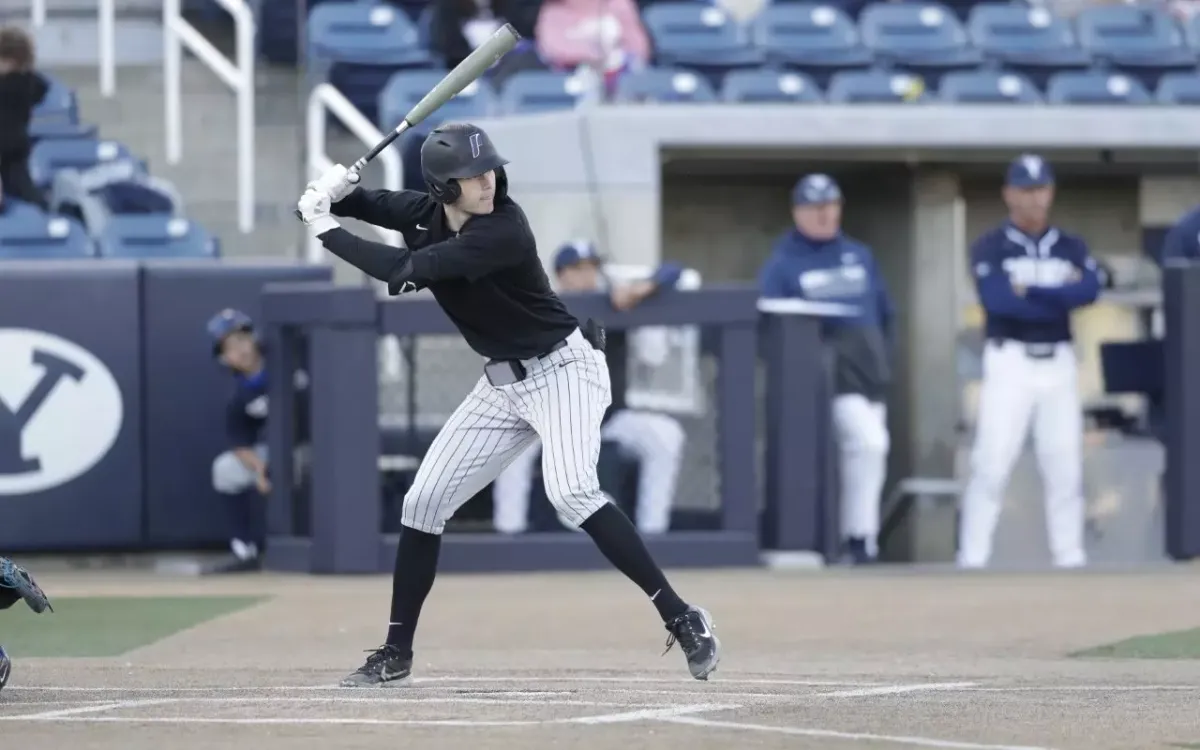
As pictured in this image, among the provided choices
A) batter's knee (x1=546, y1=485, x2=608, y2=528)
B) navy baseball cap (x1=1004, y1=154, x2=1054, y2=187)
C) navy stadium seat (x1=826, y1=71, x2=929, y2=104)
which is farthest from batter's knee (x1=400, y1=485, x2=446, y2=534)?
navy stadium seat (x1=826, y1=71, x2=929, y2=104)

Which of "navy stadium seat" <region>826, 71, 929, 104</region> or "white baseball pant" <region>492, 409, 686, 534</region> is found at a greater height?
"navy stadium seat" <region>826, 71, 929, 104</region>

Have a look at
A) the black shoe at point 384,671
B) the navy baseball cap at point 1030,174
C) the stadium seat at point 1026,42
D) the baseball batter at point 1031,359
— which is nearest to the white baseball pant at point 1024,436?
the baseball batter at point 1031,359

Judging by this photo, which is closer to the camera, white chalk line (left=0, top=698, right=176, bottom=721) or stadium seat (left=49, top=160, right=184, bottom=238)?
white chalk line (left=0, top=698, right=176, bottom=721)

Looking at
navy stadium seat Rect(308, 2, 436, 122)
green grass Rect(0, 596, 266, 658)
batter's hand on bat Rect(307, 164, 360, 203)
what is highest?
navy stadium seat Rect(308, 2, 436, 122)

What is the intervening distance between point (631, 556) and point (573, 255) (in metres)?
4.22

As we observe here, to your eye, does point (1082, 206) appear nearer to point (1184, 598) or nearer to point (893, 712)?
point (1184, 598)

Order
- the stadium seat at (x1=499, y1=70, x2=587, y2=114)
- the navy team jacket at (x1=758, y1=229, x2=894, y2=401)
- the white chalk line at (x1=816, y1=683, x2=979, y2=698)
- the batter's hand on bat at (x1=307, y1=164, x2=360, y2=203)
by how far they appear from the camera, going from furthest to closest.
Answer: the stadium seat at (x1=499, y1=70, x2=587, y2=114), the navy team jacket at (x1=758, y1=229, x2=894, y2=401), the batter's hand on bat at (x1=307, y1=164, x2=360, y2=203), the white chalk line at (x1=816, y1=683, x2=979, y2=698)

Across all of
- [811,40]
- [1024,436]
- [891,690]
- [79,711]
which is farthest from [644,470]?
[79,711]

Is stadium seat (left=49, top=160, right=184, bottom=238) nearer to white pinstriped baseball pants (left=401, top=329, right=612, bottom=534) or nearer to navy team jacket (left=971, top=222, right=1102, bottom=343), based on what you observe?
navy team jacket (left=971, top=222, right=1102, bottom=343)

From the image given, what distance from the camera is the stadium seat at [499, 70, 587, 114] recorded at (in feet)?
40.2

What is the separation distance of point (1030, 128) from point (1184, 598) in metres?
3.79

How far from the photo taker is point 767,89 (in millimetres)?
12367

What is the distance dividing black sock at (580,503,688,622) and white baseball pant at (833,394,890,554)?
4.24m

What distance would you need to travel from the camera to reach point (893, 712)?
5230 mm
